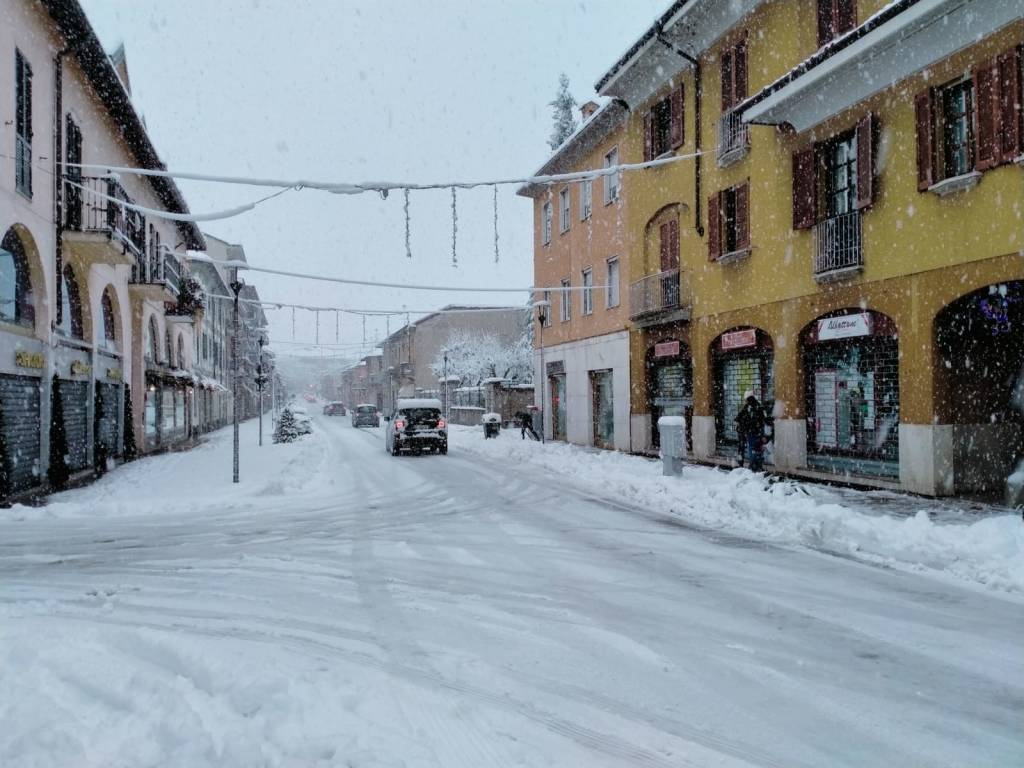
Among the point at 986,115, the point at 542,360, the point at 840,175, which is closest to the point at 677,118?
the point at 840,175

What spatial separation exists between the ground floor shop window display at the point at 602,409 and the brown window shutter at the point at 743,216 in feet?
26.2

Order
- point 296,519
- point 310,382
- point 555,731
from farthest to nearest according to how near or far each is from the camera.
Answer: point 310,382, point 296,519, point 555,731

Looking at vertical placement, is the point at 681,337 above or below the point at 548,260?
below

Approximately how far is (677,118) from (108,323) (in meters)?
16.9

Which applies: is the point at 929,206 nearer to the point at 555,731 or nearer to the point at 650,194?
the point at 650,194

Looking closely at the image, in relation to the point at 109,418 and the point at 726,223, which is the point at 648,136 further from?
the point at 109,418

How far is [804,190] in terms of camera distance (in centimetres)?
1389

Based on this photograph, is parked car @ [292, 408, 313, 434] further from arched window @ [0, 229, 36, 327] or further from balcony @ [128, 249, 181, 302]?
arched window @ [0, 229, 36, 327]

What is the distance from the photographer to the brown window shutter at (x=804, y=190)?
13.7 meters

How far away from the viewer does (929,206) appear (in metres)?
11.3

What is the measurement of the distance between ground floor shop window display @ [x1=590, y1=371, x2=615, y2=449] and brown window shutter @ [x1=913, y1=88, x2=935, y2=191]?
42.5 feet

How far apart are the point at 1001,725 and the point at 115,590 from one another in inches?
259

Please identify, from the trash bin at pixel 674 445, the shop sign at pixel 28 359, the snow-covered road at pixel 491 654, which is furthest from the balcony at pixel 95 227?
the trash bin at pixel 674 445

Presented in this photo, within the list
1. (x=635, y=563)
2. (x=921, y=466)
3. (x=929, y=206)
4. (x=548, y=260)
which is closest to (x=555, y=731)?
(x=635, y=563)
